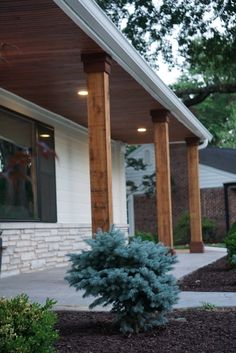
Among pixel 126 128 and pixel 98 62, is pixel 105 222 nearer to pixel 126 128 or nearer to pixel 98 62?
pixel 98 62

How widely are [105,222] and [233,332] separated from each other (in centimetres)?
340

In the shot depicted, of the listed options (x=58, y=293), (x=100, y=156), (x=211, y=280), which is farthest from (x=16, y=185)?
(x=211, y=280)

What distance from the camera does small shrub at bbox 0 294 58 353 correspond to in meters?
3.70

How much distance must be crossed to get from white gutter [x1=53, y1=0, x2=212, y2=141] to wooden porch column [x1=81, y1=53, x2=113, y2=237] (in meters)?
0.30

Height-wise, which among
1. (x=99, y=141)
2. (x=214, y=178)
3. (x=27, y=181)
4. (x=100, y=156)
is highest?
(x=214, y=178)

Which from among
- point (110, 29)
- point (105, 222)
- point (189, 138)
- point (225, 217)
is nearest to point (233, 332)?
point (105, 222)

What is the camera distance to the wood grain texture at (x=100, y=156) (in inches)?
337

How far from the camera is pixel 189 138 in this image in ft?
57.1

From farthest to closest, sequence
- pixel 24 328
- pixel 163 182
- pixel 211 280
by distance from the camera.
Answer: pixel 163 182
pixel 211 280
pixel 24 328

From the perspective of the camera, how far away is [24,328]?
3904 mm

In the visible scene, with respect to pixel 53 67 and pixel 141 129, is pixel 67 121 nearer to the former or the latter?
pixel 141 129

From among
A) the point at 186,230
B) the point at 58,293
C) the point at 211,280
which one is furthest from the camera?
the point at 186,230

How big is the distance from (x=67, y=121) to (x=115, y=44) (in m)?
5.88

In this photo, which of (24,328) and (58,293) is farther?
(58,293)
